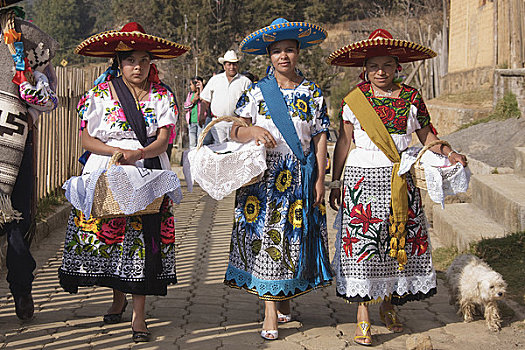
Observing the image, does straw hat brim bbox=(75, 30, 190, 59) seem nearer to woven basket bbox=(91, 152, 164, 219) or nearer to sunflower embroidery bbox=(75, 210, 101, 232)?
woven basket bbox=(91, 152, 164, 219)

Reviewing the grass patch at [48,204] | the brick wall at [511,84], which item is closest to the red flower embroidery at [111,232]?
the grass patch at [48,204]

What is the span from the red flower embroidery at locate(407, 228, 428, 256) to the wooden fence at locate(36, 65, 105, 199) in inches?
200

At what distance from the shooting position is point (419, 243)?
4.98 metres

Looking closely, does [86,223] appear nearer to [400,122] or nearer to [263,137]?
[263,137]

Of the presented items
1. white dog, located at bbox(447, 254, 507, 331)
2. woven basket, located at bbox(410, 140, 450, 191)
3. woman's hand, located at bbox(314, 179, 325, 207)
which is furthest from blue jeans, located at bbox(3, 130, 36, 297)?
white dog, located at bbox(447, 254, 507, 331)

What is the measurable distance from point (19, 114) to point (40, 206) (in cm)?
409

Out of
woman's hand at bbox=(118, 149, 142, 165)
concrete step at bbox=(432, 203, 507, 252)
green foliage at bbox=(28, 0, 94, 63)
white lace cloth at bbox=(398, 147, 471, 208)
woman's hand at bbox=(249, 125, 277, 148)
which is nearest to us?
woman's hand at bbox=(118, 149, 142, 165)

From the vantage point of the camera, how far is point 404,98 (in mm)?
4949

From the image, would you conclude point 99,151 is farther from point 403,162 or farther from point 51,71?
point 403,162

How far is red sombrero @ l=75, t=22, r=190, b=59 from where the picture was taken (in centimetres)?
462

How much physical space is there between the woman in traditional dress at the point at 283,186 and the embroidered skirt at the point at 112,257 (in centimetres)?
68

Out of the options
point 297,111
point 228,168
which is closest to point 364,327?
point 228,168

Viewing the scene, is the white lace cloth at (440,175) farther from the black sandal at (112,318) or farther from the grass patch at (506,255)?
the black sandal at (112,318)

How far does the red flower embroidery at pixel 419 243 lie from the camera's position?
497cm
